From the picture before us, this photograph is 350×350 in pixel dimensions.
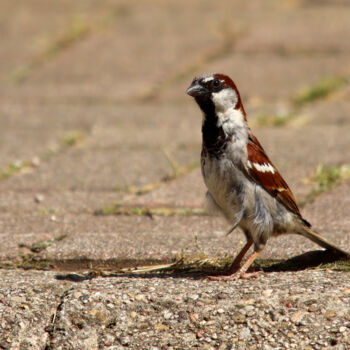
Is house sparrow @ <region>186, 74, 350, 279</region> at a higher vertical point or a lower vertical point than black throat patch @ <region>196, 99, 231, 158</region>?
lower

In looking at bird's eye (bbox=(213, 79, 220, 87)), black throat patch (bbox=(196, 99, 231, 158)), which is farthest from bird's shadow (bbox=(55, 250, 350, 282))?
bird's eye (bbox=(213, 79, 220, 87))

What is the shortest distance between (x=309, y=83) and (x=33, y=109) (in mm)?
2470

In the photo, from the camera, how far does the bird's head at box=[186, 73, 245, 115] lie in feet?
11.7

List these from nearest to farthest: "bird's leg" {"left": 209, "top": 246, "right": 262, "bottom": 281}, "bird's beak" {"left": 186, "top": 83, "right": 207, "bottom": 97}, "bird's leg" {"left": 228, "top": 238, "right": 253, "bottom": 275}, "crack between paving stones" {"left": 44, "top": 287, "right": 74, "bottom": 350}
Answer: "crack between paving stones" {"left": 44, "top": 287, "right": 74, "bottom": 350}, "bird's leg" {"left": 209, "top": 246, "right": 262, "bottom": 281}, "bird's leg" {"left": 228, "top": 238, "right": 253, "bottom": 275}, "bird's beak" {"left": 186, "top": 83, "right": 207, "bottom": 97}

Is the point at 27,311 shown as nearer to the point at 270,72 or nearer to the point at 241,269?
the point at 241,269

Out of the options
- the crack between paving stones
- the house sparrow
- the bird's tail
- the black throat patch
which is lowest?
the crack between paving stones

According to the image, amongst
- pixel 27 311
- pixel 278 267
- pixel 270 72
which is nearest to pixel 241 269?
pixel 278 267

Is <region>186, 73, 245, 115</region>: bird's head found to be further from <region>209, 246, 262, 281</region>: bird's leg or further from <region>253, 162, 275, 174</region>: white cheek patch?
<region>209, 246, 262, 281</region>: bird's leg

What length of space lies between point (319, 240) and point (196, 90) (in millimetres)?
895

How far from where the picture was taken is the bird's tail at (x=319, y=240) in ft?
10.7

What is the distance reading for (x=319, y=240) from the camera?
11.1 ft

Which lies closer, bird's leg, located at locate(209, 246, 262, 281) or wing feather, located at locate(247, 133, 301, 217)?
bird's leg, located at locate(209, 246, 262, 281)

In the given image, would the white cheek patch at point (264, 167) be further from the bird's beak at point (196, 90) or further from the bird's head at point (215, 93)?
the bird's beak at point (196, 90)

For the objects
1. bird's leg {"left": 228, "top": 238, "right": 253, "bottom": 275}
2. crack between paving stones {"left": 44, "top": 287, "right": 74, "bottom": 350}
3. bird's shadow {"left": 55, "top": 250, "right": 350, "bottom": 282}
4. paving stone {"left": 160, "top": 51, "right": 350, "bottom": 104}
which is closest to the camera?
crack between paving stones {"left": 44, "top": 287, "right": 74, "bottom": 350}
